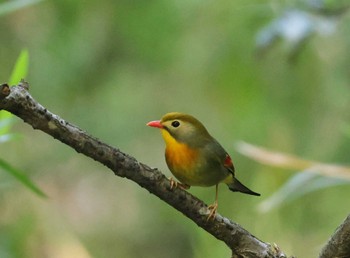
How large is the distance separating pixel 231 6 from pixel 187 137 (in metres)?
1.82

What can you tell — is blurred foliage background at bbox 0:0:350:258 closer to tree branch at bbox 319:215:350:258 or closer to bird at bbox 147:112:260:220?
bird at bbox 147:112:260:220

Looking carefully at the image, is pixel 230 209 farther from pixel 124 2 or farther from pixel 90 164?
pixel 124 2

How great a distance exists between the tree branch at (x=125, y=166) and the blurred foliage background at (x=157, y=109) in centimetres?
149

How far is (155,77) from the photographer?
358 centimetres

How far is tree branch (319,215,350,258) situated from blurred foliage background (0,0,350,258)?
1.55 meters

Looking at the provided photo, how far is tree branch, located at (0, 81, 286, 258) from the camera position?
1165mm

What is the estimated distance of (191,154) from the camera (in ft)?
5.18

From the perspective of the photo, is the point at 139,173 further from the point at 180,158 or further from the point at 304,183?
the point at 304,183

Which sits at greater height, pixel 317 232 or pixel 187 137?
pixel 317 232

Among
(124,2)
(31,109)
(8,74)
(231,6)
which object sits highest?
(231,6)

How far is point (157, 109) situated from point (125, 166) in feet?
7.47

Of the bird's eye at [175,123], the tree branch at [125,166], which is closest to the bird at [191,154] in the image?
the bird's eye at [175,123]

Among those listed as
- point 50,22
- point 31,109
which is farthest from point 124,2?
point 31,109

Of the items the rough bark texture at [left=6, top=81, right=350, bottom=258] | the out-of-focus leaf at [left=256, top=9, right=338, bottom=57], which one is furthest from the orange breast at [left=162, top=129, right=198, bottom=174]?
the out-of-focus leaf at [left=256, top=9, right=338, bottom=57]
